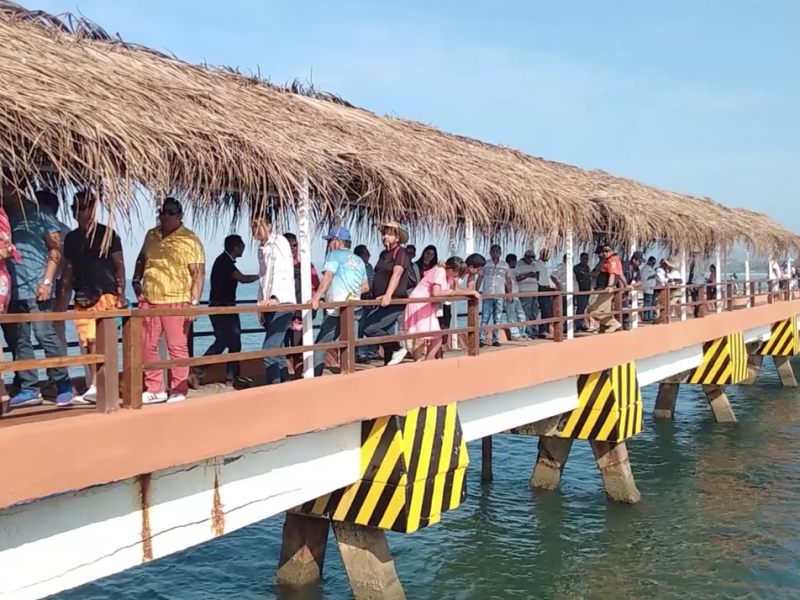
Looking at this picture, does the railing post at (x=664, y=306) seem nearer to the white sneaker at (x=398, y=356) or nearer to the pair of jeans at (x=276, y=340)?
the white sneaker at (x=398, y=356)

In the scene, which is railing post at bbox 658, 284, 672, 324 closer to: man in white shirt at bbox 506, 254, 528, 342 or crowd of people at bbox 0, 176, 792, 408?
man in white shirt at bbox 506, 254, 528, 342

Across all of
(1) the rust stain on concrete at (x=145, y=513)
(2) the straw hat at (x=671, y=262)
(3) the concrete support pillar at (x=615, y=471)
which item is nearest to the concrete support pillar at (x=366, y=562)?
(1) the rust stain on concrete at (x=145, y=513)

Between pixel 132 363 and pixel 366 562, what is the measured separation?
330cm

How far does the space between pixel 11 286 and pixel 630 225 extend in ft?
29.5

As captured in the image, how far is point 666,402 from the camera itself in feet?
58.1

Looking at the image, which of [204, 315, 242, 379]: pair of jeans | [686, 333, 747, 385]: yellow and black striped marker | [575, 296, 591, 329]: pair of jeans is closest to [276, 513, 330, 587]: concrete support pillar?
[204, 315, 242, 379]: pair of jeans

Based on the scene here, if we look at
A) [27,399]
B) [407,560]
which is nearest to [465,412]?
[407,560]

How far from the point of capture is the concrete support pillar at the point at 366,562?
24.0ft

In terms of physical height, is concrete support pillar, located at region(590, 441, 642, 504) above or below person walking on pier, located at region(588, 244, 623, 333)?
below

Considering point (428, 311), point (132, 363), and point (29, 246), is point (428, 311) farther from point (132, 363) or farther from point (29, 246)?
point (29, 246)

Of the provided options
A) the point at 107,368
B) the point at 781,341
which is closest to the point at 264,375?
the point at 107,368

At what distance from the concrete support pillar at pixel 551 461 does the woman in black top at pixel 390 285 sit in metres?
4.39

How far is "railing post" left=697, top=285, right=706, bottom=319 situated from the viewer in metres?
13.9

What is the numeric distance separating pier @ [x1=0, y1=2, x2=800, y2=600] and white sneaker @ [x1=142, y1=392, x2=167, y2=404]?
31cm
